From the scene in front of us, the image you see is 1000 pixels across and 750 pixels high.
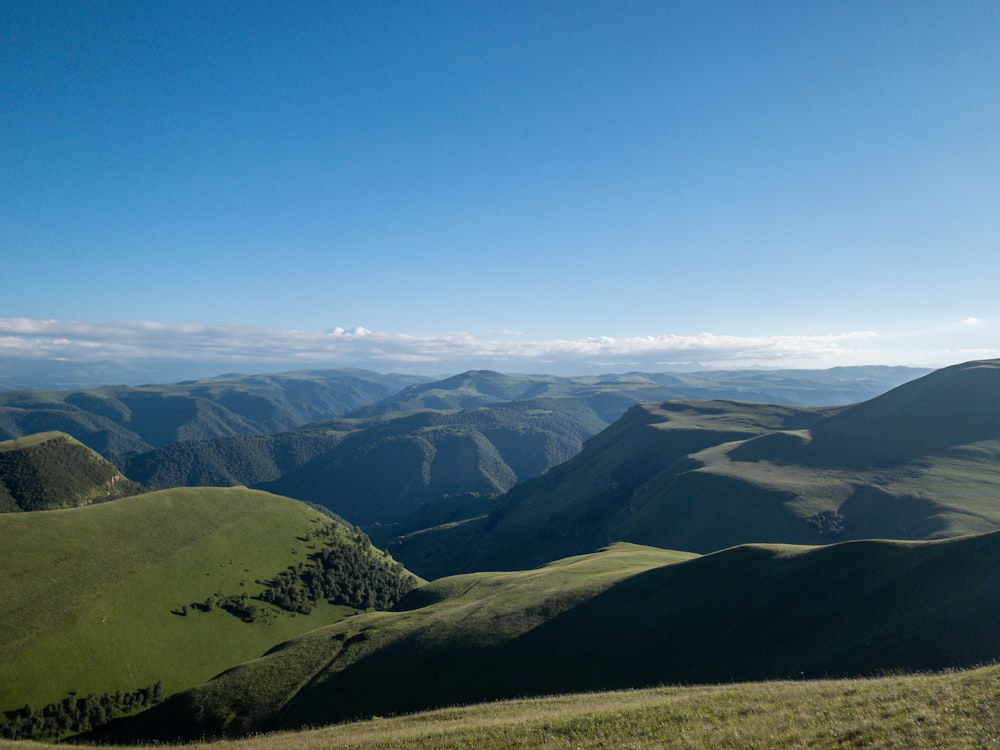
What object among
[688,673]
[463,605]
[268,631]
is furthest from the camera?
[268,631]

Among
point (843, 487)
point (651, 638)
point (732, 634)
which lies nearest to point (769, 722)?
point (732, 634)

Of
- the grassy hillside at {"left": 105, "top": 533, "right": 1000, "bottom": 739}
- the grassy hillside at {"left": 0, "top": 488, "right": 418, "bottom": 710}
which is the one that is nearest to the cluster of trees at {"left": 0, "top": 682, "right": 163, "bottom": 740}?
the grassy hillside at {"left": 0, "top": 488, "right": 418, "bottom": 710}

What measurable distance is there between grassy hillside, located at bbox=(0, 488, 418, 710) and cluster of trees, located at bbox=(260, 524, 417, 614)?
3293mm

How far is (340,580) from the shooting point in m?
145

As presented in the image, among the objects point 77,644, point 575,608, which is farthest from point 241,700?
point 77,644

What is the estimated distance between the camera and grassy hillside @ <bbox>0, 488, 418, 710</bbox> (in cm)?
8544

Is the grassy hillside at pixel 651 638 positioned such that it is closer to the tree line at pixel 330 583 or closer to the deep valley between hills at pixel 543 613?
the deep valley between hills at pixel 543 613

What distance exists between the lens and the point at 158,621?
103 meters

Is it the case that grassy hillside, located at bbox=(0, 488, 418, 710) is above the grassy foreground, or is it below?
below

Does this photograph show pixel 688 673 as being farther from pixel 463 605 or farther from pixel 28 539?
pixel 28 539

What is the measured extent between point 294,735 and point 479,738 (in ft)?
66.5

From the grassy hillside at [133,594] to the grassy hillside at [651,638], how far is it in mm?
32644

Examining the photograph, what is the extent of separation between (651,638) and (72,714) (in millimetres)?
91678

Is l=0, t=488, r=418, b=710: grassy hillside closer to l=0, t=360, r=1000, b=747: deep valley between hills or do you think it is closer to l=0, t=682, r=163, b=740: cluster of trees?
l=0, t=360, r=1000, b=747: deep valley between hills
